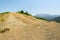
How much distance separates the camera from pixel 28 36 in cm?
1903

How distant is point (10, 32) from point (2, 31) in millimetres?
1346

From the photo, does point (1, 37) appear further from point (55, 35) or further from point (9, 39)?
point (55, 35)

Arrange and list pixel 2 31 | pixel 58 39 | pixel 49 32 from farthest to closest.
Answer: pixel 2 31 → pixel 49 32 → pixel 58 39

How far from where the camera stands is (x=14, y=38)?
749 inches

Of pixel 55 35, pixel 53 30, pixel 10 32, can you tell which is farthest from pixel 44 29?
pixel 10 32

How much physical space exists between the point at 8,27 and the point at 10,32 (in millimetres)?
1851

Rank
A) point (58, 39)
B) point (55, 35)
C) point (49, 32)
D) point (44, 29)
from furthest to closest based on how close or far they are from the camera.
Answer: point (44, 29)
point (49, 32)
point (55, 35)
point (58, 39)

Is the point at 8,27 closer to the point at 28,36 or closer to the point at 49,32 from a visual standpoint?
the point at 28,36

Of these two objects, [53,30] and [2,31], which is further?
[2,31]

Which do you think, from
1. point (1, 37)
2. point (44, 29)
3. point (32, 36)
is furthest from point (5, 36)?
point (44, 29)

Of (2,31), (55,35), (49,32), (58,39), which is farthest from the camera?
→ (2,31)

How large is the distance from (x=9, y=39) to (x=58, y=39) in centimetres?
564

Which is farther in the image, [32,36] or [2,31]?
[2,31]

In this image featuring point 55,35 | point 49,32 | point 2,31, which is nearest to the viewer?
point 55,35
